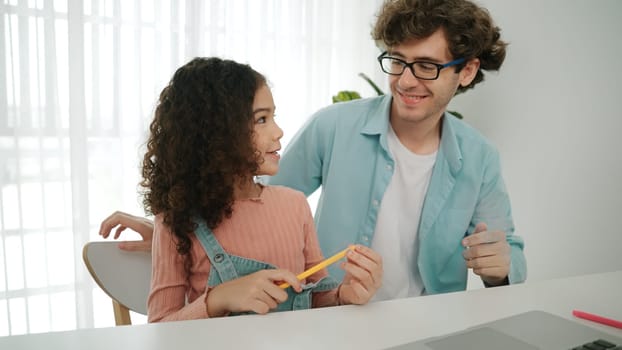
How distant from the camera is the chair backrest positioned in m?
1.01

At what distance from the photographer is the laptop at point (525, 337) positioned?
2.07ft

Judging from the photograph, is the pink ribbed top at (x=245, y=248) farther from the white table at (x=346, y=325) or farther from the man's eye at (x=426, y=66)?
the man's eye at (x=426, y=66)

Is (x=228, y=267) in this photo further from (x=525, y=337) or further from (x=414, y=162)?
(x=414, y=162)

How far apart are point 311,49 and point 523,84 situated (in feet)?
4.01

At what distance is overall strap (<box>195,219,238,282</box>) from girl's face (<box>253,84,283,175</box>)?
171mm

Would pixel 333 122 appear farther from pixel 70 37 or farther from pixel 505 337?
pixel 70 37

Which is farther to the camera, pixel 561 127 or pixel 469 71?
pixel 561 127

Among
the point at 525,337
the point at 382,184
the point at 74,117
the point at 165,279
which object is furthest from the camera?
the point at 74,117

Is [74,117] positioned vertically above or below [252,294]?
above

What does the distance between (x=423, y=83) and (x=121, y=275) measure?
939 millimetres

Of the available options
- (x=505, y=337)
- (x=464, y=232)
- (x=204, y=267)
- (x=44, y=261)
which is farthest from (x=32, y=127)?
(x=505, y=337)

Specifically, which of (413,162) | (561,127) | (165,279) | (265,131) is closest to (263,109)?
(265,131)

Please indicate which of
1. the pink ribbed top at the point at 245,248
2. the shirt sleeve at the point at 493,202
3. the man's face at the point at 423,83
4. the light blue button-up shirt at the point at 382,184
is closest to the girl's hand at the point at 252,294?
the pink ribbed top at the point at 245,248

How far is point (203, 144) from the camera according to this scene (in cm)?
99
